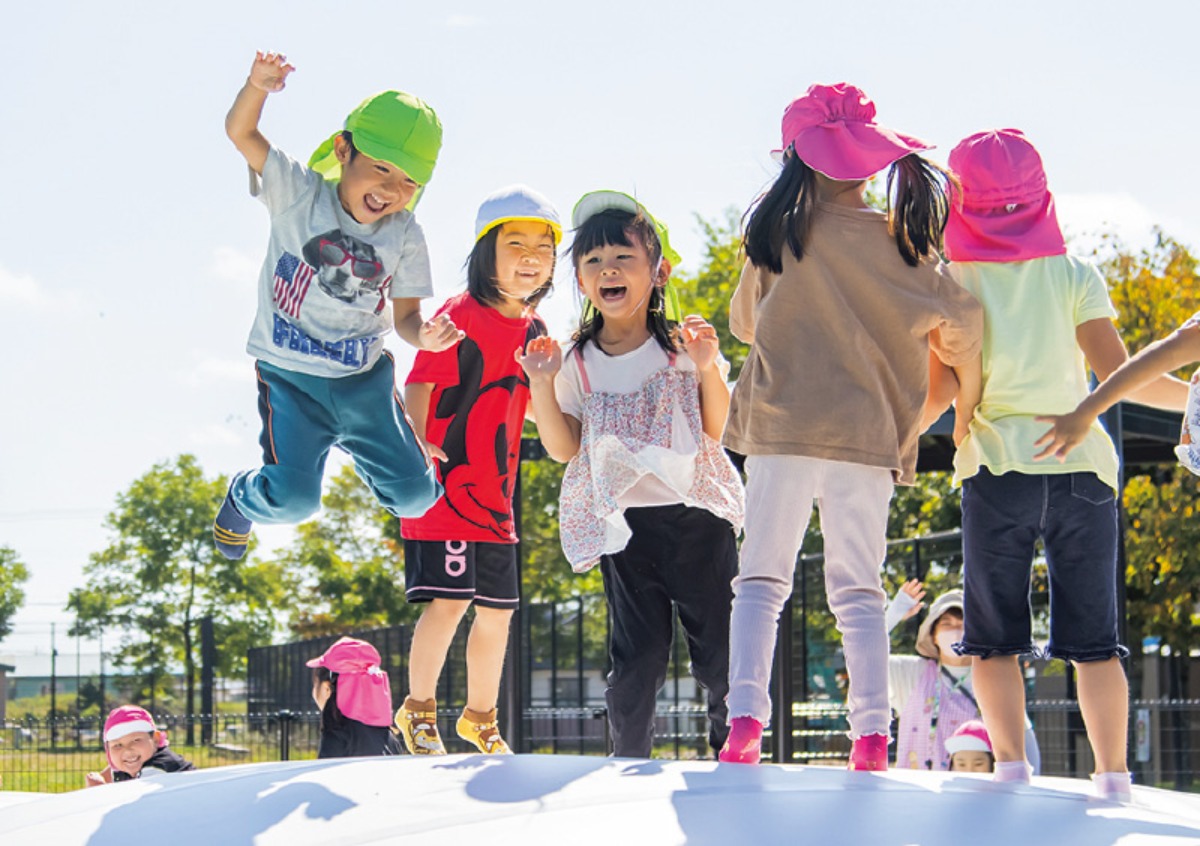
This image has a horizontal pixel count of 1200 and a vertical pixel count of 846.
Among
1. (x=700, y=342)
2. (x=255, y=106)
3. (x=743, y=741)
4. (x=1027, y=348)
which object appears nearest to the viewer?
(x=743, y=741)

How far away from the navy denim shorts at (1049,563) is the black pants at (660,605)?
2.63 feet

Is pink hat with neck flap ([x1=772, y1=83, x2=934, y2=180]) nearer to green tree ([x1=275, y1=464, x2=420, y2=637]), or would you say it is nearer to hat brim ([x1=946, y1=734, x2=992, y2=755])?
hat brim ([x1=946, y1=734, x2=992, y2=755])

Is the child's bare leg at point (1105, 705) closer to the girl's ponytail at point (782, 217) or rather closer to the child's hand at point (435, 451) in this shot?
the girl's ponytail at point (782, 217)

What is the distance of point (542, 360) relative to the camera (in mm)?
4176

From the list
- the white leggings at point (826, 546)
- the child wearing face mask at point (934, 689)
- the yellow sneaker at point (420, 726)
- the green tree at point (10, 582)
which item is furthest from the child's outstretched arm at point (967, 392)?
the green tree at point (10, 582)

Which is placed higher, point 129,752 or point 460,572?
point 460,572

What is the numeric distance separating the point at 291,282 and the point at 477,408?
→ 795 mm

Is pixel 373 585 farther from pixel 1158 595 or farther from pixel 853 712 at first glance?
pixel 853 712

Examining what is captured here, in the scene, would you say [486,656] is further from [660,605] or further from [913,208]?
[913,208]

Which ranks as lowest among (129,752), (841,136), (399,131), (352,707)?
(129,752)

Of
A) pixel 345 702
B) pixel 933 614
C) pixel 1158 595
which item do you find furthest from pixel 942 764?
pixel 1158 595

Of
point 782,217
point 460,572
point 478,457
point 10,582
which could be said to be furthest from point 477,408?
point 10,582

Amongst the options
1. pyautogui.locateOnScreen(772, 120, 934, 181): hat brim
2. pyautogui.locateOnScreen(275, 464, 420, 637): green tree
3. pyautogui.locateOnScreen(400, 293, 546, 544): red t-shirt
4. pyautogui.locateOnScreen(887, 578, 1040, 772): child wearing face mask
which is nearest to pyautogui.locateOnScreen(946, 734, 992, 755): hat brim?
pyautogui.locateOnScreen(887, 578, 1040, 772): child wearing face mask

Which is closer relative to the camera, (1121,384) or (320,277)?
(1121,384)
